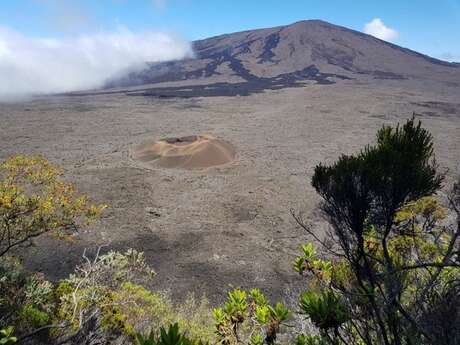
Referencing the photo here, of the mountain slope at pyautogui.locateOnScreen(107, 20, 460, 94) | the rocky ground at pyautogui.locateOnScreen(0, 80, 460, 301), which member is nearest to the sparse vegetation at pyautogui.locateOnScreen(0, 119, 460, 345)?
the rocky ground at pyautogui.locateOnScreen(0, 80, 460, 301)

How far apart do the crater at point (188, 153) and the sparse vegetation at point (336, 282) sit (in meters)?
13.9

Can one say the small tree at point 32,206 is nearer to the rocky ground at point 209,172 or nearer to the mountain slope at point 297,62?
the rocky ground at point 209,172

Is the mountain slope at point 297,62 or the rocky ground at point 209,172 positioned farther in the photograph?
the mountain slope at point 297,62

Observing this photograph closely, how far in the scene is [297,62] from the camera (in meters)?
91.6

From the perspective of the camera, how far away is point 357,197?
5.38 m

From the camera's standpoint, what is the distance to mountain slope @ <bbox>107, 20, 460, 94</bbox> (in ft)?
257

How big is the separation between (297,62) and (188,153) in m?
72.8

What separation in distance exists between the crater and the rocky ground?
1.00m

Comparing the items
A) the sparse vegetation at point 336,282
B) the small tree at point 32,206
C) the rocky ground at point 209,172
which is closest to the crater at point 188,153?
the rocky ground at point 209,172

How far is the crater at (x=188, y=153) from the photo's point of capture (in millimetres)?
24328

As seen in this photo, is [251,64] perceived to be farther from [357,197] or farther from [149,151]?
[357,197]

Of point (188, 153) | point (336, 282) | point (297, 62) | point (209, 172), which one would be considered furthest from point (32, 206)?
point (297, 62)

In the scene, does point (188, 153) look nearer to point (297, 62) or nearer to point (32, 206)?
point (32, 206)

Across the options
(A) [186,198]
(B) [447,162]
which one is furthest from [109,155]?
(B) [447,162]
